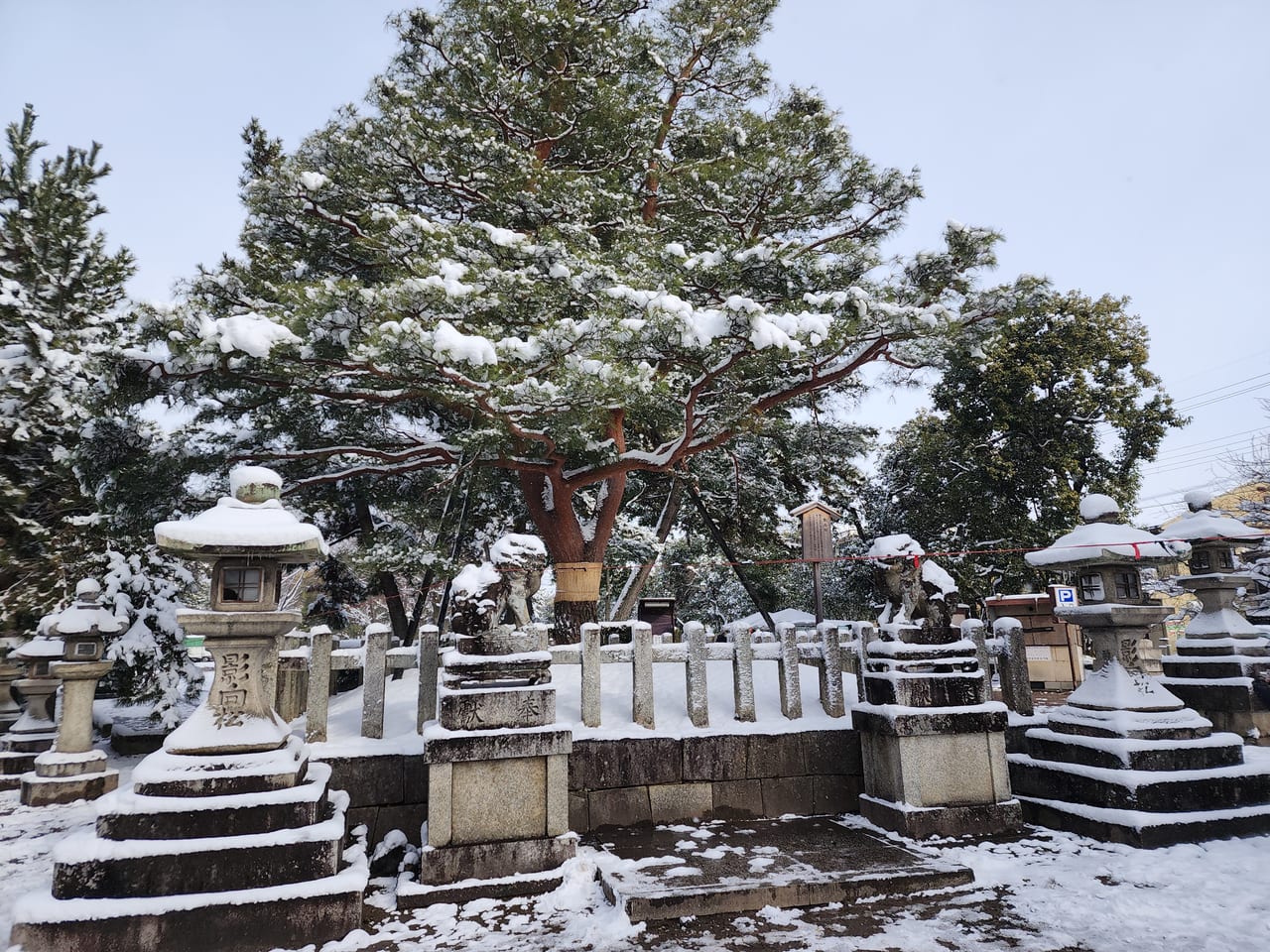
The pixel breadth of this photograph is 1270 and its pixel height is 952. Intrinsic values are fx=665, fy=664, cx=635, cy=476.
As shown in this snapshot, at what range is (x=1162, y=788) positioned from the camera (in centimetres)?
520

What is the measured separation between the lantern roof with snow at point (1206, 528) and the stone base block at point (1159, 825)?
349cm

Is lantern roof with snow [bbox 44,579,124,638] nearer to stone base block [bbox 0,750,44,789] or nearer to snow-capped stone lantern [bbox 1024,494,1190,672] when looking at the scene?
stone base block [bbox 0,750,44,789]

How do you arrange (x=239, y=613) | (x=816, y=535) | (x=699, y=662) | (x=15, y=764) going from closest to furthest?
(x=239, y=613), (x=699, y=662), (x=15, y=764), (x=816, y=535)

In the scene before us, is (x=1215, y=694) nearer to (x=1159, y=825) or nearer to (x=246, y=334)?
(x=1159, y=825)

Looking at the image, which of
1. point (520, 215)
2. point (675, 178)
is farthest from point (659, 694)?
point (675, 178)

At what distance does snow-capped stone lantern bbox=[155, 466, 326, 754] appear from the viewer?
14.1 ft

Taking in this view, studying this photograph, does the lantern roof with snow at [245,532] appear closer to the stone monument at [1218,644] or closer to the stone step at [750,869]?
the stone step at [750,869]

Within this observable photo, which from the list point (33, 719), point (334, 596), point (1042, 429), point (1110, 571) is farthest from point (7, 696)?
point (1042, 429)

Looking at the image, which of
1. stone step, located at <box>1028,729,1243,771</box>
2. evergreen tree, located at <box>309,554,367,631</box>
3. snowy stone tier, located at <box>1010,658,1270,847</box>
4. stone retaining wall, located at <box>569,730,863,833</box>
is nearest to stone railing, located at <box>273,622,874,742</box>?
stone retaining wall, located at <box>569,730,863,833</box>

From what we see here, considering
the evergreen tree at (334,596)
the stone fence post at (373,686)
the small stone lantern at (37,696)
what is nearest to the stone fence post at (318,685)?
the stone fence post at (373,686)

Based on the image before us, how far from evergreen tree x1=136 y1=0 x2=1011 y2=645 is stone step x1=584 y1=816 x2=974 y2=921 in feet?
14.7

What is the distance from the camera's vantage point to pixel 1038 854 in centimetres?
492

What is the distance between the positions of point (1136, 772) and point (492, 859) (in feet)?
16.5

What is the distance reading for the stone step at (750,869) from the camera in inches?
161
